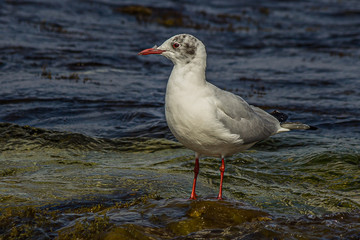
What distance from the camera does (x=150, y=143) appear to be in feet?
30.9

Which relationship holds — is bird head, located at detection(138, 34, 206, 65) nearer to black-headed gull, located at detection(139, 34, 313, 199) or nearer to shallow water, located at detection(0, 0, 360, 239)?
black-headed gull, located at detection(139, 34, 313, 199)

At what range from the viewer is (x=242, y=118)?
6.67 m

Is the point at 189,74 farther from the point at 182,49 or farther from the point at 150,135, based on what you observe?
the point at 150,135

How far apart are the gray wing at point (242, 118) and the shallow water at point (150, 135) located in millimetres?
856

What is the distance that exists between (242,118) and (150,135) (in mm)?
3558

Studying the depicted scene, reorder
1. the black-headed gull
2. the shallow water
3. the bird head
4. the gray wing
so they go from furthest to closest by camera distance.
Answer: the gray wing
the bird head
the black-headed gull
the shallow water

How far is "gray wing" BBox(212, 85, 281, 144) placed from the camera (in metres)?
6.18

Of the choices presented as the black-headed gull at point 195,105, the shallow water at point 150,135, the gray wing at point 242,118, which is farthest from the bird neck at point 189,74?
the shallow water at point 150,135

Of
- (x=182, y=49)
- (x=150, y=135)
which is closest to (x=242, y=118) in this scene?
(x=182, y=49)

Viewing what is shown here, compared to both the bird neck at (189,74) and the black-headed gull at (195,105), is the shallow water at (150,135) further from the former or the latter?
the bird neck at (189,74)

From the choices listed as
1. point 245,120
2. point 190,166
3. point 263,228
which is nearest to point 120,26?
point 190,166

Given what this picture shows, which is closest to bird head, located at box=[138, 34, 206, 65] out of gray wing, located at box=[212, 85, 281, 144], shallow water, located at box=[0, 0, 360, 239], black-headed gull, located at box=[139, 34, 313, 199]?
black-headed gull, located at box=[139, 34, 313, 199]

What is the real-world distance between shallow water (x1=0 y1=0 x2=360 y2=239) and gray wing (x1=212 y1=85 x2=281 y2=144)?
86 centimetres

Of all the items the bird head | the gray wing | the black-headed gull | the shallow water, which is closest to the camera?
the shallow water
